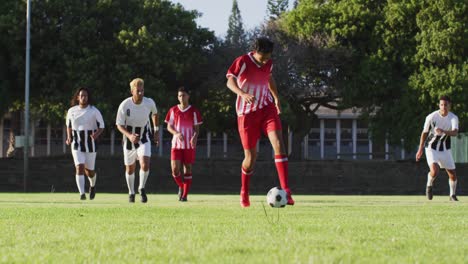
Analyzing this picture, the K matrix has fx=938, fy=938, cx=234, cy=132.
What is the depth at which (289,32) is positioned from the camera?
5044cm

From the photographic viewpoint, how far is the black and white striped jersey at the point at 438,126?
19.6 meters

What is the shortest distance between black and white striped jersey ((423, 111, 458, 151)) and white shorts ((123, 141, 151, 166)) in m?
5.90

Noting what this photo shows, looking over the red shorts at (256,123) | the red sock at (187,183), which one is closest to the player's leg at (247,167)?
the red shorts at (256,123)

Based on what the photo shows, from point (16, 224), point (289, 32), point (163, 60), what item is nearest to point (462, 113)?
point (289, 32)

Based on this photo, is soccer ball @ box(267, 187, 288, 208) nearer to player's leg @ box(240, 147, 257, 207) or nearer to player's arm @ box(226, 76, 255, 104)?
player's arm @ box(226, 76, 255, 104)

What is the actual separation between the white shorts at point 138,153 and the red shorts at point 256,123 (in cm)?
460

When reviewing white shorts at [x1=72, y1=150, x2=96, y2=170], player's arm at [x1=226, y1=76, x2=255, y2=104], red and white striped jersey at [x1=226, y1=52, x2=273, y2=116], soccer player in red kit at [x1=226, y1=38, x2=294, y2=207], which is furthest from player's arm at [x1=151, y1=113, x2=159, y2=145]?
player's arm at [x1=226, y1=76, x2=255, y2=104]

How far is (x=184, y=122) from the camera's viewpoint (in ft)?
64.6

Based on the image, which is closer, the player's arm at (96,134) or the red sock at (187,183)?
the player's arm at (96,134)

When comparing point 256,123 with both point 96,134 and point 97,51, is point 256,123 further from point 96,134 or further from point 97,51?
point 97,51

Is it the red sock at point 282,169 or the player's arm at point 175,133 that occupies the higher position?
the player's arm at point 175,133

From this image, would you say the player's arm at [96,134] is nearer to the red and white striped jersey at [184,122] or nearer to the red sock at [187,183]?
the red and white striped jersey at [184,122]

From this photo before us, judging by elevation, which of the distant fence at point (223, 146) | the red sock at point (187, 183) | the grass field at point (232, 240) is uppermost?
the distant fence at point (223, 146)

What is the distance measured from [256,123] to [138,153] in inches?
197
